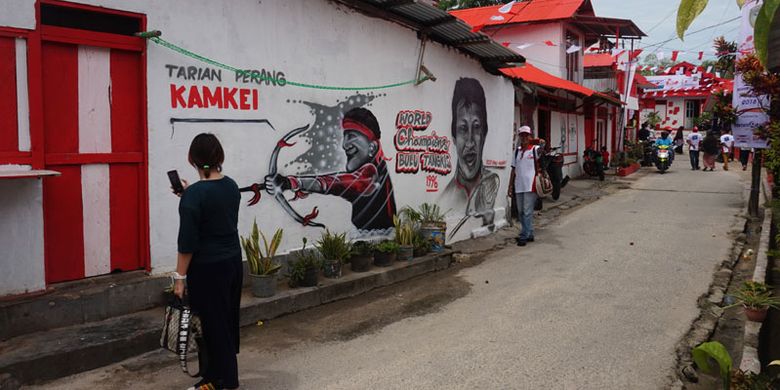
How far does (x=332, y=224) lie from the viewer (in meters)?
7.50

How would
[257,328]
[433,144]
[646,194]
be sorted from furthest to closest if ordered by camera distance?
[646,194], [433,144], [257,328]

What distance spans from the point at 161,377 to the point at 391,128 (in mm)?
4810

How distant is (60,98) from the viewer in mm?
5031

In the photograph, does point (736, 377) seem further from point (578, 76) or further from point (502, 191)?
point (578, 76)

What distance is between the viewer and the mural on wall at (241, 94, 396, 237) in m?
6.84

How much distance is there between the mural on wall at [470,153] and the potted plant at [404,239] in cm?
150

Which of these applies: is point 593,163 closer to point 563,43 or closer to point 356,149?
point 563,43

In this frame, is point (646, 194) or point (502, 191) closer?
point (502, 191)

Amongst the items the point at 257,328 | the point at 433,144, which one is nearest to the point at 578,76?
the point at 433,144

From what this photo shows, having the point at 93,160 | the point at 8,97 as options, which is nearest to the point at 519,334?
the point at 93,160

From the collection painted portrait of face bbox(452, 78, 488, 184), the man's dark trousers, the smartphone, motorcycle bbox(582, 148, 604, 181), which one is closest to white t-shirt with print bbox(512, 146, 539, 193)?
painted portrait of face bbox(452, 78, 488, 184)

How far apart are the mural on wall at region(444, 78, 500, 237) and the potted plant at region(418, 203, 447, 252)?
0.61m

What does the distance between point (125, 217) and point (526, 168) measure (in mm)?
6316

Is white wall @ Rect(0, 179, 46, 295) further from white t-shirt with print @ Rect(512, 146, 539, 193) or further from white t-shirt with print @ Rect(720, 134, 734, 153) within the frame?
white t-shirt with print @ Rect(720, 134, 734, 153)
